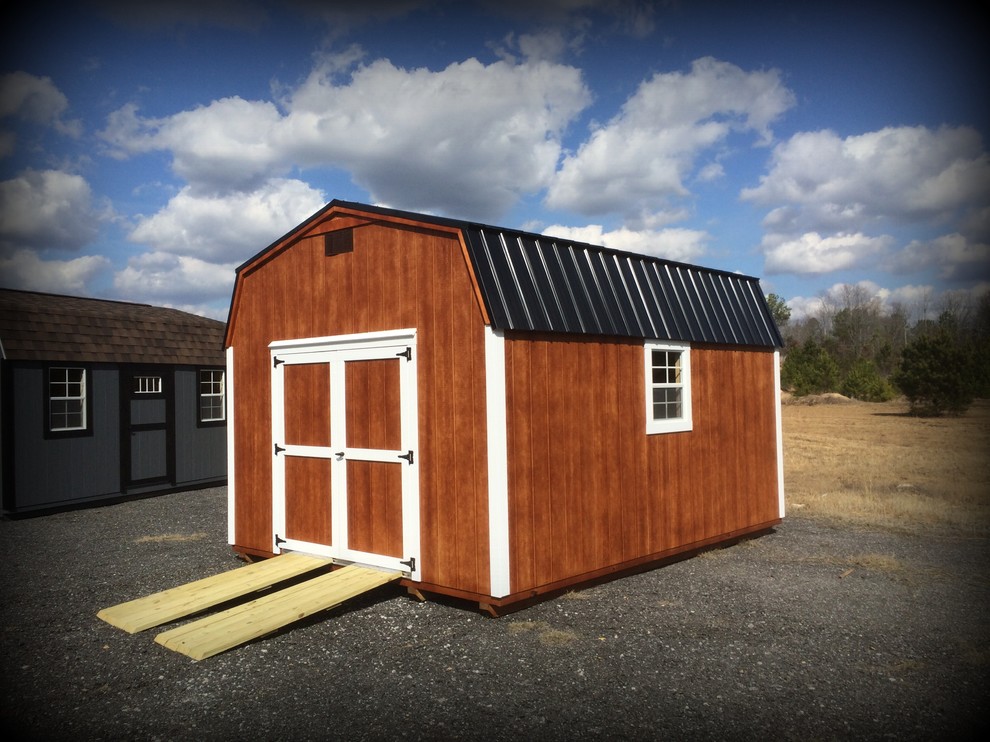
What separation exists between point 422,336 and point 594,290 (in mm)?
1838

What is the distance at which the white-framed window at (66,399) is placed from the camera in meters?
11.5

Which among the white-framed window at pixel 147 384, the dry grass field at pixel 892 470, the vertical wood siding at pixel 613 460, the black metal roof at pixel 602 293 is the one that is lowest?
the dry grass field at pixel 892 470

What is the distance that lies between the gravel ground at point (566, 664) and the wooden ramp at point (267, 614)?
130mm

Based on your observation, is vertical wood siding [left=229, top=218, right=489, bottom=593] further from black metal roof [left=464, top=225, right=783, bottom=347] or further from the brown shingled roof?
the brown shingled roof

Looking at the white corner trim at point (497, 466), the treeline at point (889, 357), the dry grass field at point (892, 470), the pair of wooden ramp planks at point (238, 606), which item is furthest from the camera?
the treeline at point (889, 357)

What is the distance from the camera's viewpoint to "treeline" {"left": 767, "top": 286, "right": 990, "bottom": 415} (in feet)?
84.3

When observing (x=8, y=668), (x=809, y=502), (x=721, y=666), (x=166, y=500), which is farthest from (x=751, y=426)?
(x=166, y=500)

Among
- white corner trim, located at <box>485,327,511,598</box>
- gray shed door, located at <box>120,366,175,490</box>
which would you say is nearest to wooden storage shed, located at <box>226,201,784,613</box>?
white corner trim, located at <box>485,327,511,598</box>

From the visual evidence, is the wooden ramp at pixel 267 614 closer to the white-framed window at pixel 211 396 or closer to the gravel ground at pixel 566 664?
the gravel ground at pixel 566 664

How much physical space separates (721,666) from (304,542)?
4510mm

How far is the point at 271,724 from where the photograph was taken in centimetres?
396

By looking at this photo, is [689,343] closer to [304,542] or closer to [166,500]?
[304,542]

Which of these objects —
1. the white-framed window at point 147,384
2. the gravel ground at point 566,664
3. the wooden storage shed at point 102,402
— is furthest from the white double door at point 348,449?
the white-framed window at point 147,384

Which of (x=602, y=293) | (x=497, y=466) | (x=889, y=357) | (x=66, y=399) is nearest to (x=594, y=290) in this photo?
(x=602, y=293)
